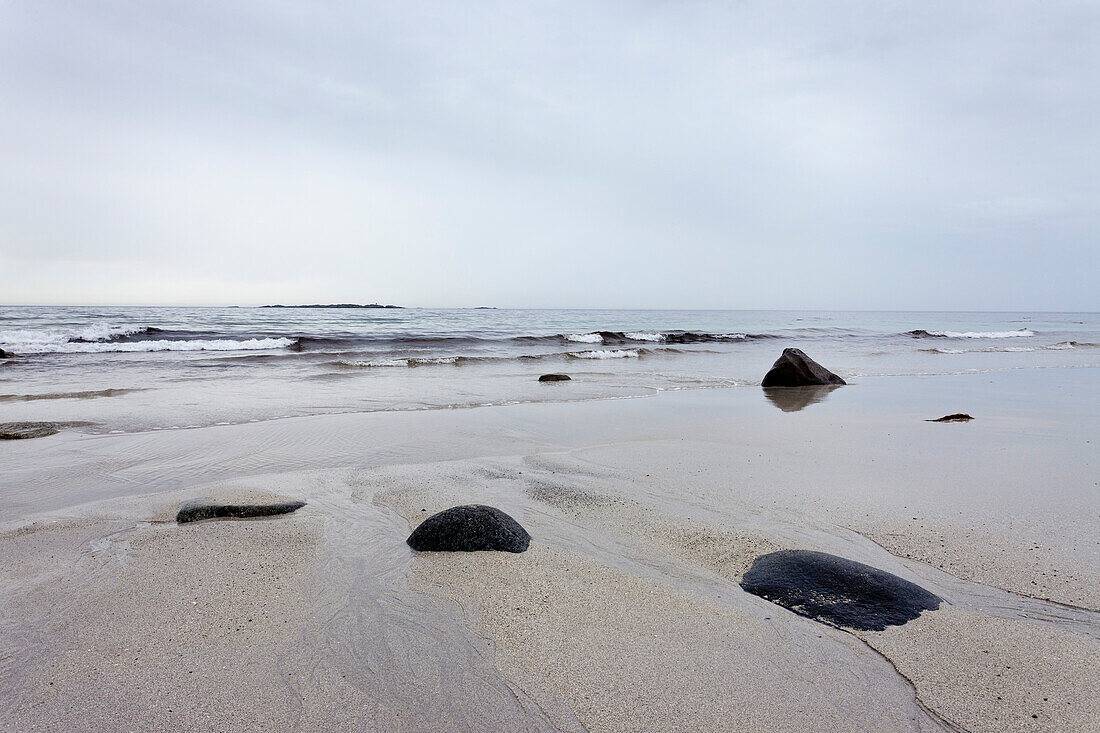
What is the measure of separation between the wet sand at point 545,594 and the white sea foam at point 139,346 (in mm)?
16892

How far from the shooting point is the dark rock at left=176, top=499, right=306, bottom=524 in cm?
378

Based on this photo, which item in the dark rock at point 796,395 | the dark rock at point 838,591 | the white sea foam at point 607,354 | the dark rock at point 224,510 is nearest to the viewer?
the dark rock at point 838,591

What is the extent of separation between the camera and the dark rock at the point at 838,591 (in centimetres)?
253

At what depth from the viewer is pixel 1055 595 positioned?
8.94 ft

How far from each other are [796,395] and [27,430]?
10810mm

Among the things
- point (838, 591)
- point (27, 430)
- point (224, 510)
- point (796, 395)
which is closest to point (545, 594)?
point (838, 591)

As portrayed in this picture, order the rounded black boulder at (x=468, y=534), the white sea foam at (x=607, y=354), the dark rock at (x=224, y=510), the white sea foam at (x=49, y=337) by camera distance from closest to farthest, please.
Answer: the rounded black boulder at (x=468, y=534) < the dark rock at (x=224, y=510) < the white sea foam at (x=49, y=337) < the white sea foam at (x=607, y=354)

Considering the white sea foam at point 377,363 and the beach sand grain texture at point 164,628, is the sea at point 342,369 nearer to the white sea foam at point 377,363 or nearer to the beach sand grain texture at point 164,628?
the white sea foam at point 377,363

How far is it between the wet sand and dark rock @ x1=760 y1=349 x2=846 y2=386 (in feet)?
17.9

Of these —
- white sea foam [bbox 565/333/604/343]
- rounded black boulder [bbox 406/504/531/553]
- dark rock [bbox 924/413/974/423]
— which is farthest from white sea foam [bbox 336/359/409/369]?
rounded black boulder [bbox 406/504/531/553]

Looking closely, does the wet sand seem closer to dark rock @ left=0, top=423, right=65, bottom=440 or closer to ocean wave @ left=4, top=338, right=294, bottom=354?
dark rock @ left=0, top=423, right=65, bottom=440

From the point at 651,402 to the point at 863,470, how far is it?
4339mm

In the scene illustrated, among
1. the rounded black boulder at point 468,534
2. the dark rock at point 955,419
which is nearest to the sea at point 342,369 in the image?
the dark rock at point 955,419

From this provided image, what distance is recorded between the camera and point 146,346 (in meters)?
20.1
